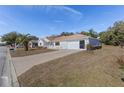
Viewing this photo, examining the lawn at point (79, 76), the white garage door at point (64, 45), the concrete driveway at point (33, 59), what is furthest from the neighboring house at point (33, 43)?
the white garage door at point (64, 45)

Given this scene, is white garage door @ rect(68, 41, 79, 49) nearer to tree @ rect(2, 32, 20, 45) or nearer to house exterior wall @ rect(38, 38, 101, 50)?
house exterior wall @ rect(38, 38, 101, 50)

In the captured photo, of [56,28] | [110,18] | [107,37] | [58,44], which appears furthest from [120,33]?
[56,28]

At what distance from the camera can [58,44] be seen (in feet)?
18.3

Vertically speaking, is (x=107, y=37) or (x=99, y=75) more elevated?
(x=107, y=37)

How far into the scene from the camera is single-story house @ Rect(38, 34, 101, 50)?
16.0ft

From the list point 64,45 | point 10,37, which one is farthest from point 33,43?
point 64,45

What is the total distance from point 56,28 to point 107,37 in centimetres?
148

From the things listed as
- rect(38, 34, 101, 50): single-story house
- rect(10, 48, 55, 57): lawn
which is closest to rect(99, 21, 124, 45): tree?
rect(38, 34, 101, 50): single-story house

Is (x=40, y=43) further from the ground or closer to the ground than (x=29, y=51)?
further from the ground

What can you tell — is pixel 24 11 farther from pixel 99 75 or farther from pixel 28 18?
pixel 99 75

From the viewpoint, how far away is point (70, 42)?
5.66m

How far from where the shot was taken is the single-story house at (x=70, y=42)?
4.89 meters

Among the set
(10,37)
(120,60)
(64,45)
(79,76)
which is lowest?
(79,76)

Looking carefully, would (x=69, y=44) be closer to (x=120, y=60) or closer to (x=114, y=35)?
(x=114, y=35)
